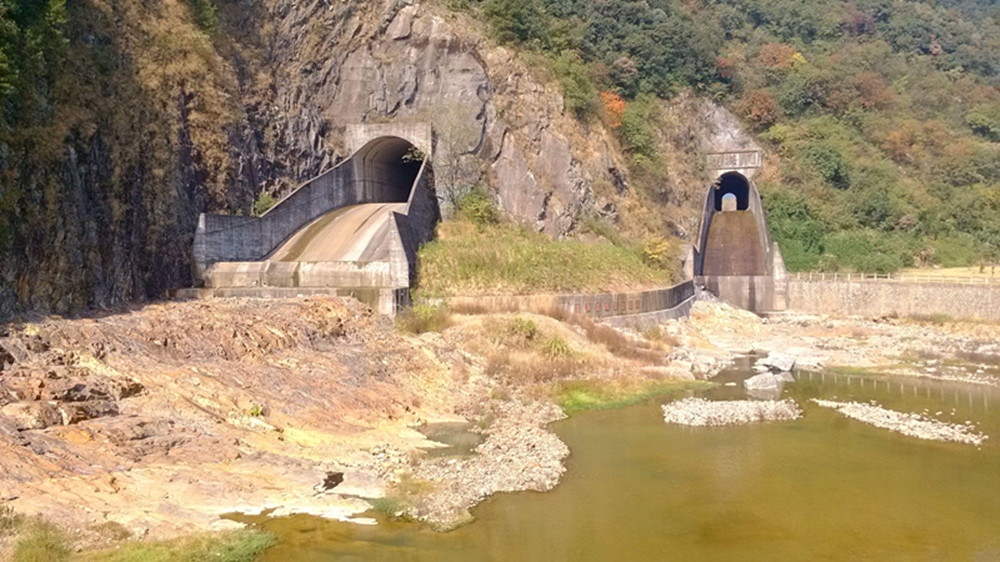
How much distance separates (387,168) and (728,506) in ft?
99.1

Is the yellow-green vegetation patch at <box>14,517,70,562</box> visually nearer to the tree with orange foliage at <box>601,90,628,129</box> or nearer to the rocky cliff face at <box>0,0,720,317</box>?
the rocky cliff face at <box>0,0,720,317</box>

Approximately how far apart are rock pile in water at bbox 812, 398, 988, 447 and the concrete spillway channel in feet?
48.1

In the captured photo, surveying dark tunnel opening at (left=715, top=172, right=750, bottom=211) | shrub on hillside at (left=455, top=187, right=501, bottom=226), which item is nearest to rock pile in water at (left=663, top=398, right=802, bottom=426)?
shrub on hillside at (left=455, top=187, right=501, bottom=226)

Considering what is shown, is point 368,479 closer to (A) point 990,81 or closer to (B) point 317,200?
(B) point 317,200

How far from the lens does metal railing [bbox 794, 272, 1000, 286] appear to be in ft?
127

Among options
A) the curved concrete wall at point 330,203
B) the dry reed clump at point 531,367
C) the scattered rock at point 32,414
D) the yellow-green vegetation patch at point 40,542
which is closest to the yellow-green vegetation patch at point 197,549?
the yellow-green vegetation patch at point 40,542

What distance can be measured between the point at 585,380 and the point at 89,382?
43.6ft

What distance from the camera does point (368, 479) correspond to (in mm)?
13523

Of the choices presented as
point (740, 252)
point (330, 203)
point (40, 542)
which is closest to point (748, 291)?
point (740, 252)

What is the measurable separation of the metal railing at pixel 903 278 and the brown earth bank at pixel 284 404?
40.5ft

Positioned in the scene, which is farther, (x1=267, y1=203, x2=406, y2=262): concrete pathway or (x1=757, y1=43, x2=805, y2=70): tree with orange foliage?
(x1=757, y1=43, x2=805, y2=70): tree with orange foliage

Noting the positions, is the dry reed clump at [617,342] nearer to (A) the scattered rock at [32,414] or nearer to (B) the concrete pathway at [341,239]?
(B) the concrete pathway at [341,239]

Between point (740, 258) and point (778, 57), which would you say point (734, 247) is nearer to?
point (740, 258)

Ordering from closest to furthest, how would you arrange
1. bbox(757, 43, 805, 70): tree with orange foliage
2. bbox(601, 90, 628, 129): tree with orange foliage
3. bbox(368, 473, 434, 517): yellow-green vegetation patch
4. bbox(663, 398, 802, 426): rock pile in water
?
1. bbox(368, 473, 434, 517): yellow-green vegetation patch
2. bbox(663, 398, 802, 426): rock pile in water
3. bbox(601, 90, 628, 129): tree with orange foliage
4. bbox(757, 43, 805, 70): tree with orange foliage
